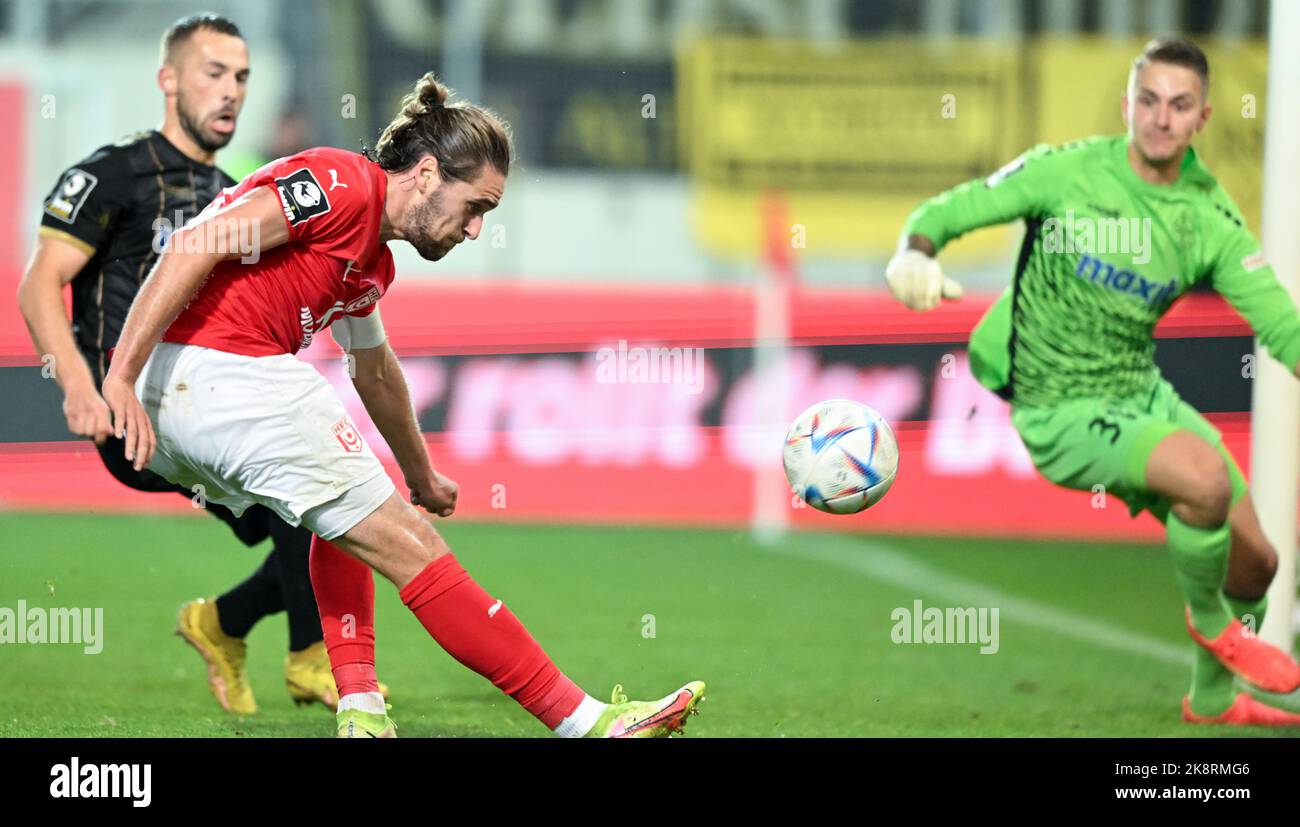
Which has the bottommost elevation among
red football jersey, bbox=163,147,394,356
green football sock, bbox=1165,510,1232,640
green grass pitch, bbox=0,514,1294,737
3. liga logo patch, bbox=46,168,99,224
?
green grass pitch, bbox=0,514,1294,737

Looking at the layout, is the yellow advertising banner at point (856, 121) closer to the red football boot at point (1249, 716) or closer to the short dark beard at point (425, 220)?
the red football boot at point (1249, 716)

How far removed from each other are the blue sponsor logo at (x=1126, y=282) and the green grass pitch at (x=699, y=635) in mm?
1269

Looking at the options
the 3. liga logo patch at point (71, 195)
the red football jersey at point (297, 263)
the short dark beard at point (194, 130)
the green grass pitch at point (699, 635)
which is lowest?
the green grass pitch at point (699, 635)

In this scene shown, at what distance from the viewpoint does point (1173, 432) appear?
5105 mm

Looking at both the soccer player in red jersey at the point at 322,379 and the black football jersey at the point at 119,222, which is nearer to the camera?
the soccer player in red jersey at the point at 322,379

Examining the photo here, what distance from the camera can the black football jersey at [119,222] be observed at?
15.8ft

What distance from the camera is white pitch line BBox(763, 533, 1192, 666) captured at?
7110 millimetres

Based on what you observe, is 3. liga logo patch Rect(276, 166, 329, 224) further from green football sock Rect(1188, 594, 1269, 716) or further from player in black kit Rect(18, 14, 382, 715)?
green football sock Rect(1188, 594, 1269, 716)

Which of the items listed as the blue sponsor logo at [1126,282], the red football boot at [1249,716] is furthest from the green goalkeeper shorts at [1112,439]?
the red football boot at [1249,716]

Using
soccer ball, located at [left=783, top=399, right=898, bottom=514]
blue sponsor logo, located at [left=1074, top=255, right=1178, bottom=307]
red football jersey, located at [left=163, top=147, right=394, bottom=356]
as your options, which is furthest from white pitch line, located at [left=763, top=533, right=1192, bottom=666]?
red football jersey, located at [left=163, top=147, right=394, bottom=356]

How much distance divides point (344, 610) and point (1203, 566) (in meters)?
2.50

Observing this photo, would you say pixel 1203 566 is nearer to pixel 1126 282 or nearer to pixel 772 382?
pixel 1126 282

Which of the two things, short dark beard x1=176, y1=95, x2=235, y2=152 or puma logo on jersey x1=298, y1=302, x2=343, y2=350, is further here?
short dark beard x1=176, y1=95, x2=235, y2=152

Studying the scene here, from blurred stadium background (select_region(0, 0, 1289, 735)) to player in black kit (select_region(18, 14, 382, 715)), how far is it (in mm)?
621
